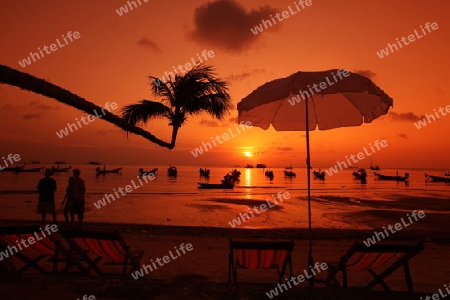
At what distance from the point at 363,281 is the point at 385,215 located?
14707mm

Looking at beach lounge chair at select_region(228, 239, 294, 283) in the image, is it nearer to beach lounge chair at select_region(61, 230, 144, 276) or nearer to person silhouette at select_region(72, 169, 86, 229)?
beach lounge chair at select_region(61, 230, 144, 276)

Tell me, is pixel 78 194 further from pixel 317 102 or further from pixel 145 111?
pixel 317 102

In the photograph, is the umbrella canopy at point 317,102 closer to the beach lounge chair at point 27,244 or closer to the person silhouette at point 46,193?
the beach lounge chair at point 27,244

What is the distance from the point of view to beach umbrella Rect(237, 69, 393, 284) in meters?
3.92

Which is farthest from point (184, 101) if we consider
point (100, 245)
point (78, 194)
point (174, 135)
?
point (78, 194)

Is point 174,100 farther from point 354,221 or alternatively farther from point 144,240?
point 354,221

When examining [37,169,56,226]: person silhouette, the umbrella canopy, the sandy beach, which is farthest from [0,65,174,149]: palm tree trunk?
[37,169,56,226]: person silhouette

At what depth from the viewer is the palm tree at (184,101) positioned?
506cm

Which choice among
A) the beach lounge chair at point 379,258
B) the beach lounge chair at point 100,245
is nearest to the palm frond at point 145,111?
the beach lounge chair at point 100,245

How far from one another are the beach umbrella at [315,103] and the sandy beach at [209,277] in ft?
4.60

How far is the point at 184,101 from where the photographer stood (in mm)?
5059

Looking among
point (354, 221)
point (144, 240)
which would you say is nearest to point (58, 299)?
point (144, 240)

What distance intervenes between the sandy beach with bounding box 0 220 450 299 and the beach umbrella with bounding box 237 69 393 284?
4.60 feet

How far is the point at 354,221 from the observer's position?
654 inches
